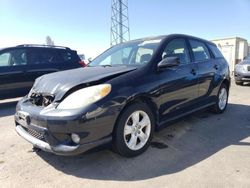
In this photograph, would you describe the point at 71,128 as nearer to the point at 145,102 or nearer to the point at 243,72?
the point at 145,102

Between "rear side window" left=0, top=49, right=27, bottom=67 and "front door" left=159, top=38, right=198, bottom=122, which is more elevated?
"rear side window" left=0, top=49, right=27, bottom=67

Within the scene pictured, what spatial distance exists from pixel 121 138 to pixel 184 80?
165 centimetres

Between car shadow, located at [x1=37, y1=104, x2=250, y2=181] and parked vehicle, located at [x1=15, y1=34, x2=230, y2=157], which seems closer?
parked vehicle, located at [x1=15, y1=34, x2=230, y2=157]

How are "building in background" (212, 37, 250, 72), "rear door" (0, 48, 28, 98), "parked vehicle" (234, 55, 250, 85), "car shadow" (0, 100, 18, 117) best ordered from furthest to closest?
1. "building in background" (212, 37, 250, 72)
2. "parked vehicle" (234, 55, 250, 85)
3. "rear door" (0, 48, 28, 98)
4. "car shadow" (0, 100, 18, 117)

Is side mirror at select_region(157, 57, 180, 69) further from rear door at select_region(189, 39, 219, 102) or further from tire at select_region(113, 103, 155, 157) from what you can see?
rear door at select_region(189, 39, 219, 102)

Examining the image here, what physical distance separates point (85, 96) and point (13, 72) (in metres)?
5.12

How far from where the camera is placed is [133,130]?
347 centimetres

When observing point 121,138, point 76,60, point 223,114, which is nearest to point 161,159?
point 121,138

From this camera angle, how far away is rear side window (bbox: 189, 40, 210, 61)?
4.86 metres

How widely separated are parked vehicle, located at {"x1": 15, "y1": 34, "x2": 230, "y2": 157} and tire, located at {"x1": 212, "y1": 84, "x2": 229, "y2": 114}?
0.92 m

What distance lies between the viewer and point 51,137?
299 centimetres

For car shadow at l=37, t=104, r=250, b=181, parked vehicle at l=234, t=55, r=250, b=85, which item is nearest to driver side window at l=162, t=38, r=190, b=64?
car shadow at l=37, t=104, r=250, b=181

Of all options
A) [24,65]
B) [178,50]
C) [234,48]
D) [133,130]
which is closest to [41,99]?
[133,130]

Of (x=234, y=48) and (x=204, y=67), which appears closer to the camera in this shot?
(x=204, y=67)
